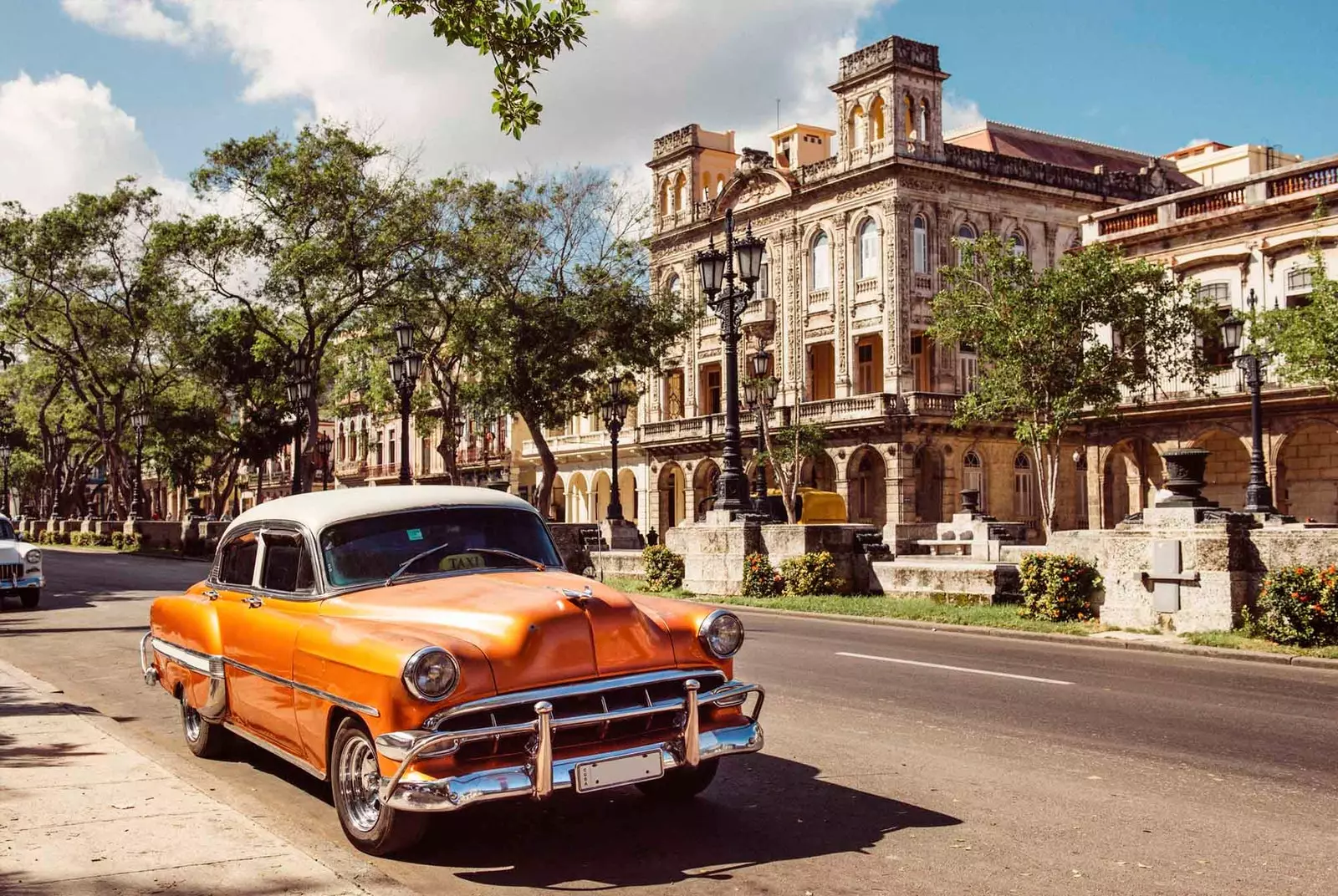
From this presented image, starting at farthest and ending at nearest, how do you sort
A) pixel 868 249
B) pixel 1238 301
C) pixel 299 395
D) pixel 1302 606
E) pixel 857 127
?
pixel 857 127 → pixel 868 249 → pixel 1238 301 → pixel 299 395 → pixel 1302 606

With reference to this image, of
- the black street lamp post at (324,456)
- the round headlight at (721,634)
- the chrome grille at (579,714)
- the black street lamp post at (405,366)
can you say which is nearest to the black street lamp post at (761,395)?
the black street lamp post at (405,366)

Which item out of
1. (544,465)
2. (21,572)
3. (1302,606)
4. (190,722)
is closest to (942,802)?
(190,722)

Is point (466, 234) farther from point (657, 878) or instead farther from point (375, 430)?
point (375, 430)

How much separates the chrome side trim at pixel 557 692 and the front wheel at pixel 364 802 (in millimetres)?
458

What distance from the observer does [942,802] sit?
6.55m

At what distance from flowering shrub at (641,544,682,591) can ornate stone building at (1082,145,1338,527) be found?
1775cm

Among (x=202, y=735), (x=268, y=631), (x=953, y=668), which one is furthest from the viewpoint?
(x=953, y=668)

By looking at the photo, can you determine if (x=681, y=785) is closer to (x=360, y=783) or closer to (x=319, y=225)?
(x=360, y=783)

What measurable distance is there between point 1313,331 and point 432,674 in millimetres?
26055

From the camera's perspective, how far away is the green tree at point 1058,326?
33375mm

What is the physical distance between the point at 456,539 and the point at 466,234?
30582 millimetres

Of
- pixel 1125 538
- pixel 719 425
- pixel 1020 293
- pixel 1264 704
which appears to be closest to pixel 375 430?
pixel 719 425

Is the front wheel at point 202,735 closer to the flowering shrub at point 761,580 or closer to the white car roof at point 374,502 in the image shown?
the white car roof at point 374,502

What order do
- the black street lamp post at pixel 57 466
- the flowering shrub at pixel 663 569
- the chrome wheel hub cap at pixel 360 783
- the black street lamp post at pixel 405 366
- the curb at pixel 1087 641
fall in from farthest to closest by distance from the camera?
the black street lamp post at pixel 57 466
the black street lamp post at pixel 405 366
the flowering shrub at pixel 663 569
the curb at pixel 1087 641
the chrome wheel hub cap at pixel 360 783
